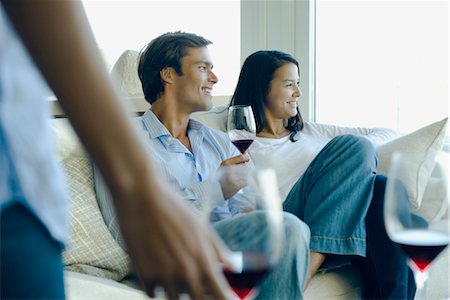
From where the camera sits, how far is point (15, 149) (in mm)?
589

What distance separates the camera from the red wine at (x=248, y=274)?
755 millimetres

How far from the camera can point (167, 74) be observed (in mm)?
2986

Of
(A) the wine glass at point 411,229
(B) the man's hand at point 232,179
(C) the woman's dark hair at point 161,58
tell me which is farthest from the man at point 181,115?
(B) the man's hand at point 232,179

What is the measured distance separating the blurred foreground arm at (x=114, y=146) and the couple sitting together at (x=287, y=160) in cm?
115

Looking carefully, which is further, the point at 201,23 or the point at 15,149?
the point at 201,23

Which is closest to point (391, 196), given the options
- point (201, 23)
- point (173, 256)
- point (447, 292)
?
point (173, 256)

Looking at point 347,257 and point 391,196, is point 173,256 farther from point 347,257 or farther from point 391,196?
point 347,257

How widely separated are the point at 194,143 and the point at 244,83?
60 centimetres

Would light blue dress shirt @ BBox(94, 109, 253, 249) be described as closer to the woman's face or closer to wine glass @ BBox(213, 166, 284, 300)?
the woman's face

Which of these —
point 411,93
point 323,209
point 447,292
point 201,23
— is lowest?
point 447,292

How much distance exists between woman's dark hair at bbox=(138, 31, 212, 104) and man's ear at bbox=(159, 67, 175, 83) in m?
0.01

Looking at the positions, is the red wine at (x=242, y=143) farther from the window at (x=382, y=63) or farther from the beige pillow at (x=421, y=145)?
the window at (x=382, y=63)

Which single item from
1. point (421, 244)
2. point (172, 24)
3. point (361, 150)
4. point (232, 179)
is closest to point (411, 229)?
point (421, 244)

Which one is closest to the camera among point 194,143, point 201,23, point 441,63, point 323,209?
point 323,209
